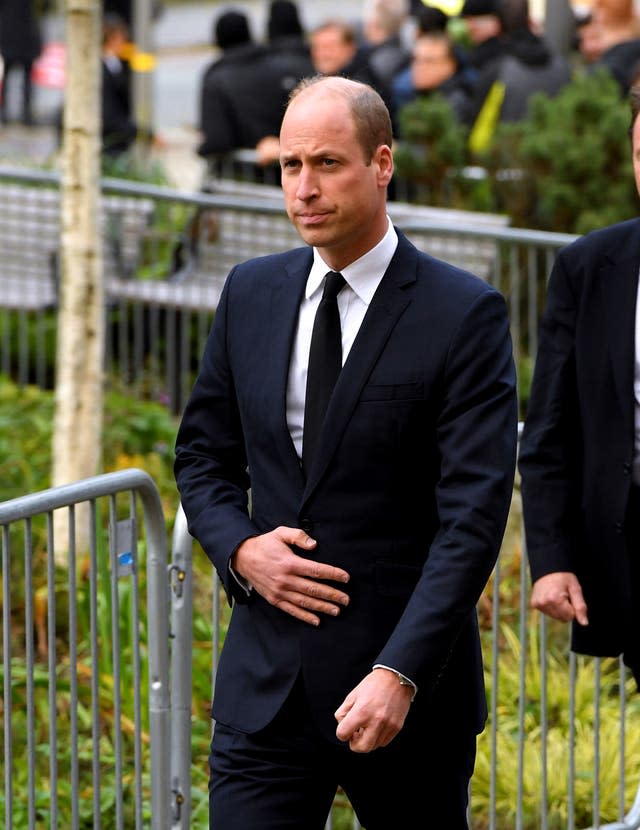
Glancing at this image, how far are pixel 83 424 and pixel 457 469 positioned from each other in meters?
3.76

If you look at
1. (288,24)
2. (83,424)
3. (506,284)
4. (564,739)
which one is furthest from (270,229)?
(564,739)

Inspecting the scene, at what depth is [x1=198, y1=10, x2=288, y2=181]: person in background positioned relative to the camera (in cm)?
1050

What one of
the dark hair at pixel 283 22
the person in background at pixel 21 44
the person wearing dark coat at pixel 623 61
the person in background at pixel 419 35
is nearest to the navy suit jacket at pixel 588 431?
the person wearing dark coat at pixel 623 61

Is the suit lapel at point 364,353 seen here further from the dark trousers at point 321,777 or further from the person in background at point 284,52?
the person in background at point 284,52

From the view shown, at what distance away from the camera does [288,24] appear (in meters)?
11.4

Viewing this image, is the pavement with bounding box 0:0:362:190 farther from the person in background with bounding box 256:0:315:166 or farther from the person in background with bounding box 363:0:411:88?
the person in background with bounding box 363:0:411:88

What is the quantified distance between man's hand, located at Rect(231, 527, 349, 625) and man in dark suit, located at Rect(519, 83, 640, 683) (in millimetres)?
794

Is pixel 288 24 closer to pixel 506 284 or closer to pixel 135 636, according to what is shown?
pixel 506 284

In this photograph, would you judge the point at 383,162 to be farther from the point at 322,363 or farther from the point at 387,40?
the point at 387,40

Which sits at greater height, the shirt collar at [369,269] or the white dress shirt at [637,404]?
the shirt collar at [369,269]

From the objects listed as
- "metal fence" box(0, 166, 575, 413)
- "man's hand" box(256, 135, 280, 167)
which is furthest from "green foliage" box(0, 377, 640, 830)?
"man's hand" box(256, 135, 280, 167)

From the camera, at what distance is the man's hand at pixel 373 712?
9.51 feet

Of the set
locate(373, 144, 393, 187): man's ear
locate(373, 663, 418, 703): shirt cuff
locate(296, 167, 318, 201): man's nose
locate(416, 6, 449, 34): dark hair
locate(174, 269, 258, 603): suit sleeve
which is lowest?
locate(373, 663, 418, 703): shirt cuff

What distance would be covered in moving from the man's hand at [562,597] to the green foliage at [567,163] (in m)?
4.78
